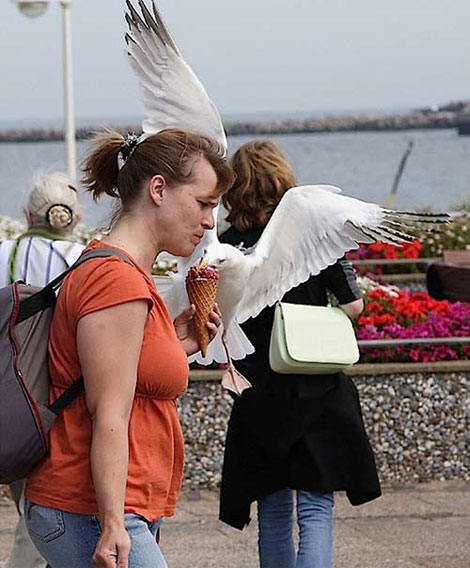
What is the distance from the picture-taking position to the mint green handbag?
15.6ft

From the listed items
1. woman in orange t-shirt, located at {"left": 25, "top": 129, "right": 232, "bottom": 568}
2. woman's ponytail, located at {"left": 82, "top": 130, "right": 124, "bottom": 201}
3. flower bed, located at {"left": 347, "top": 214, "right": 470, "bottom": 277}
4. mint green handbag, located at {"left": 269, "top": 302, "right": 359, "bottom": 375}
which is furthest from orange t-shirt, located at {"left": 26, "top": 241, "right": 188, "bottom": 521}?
flower bed, located at {"left": 347, "top": 214, "right": 470, "bottom": 277}

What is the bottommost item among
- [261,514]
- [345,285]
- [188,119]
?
[261,514]

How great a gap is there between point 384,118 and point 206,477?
104639mm

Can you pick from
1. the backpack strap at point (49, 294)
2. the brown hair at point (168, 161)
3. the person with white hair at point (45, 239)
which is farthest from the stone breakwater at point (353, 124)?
the backpack strap at point (49, 294)

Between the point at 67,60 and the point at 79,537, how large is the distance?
11712 mm

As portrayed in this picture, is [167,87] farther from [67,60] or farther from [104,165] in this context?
[67,60]

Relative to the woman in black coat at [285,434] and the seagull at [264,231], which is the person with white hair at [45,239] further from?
the woman in black coat at [285,434]

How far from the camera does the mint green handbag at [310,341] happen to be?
4746 mm

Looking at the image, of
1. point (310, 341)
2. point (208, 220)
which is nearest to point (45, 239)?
point (310, 341)

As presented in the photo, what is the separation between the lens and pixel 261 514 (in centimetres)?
501

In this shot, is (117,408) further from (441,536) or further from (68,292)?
(441,536)

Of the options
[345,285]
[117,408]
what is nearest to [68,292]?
[117,408]

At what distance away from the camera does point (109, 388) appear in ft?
9.50

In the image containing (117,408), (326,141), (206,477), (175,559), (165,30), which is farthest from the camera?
(326,141)
